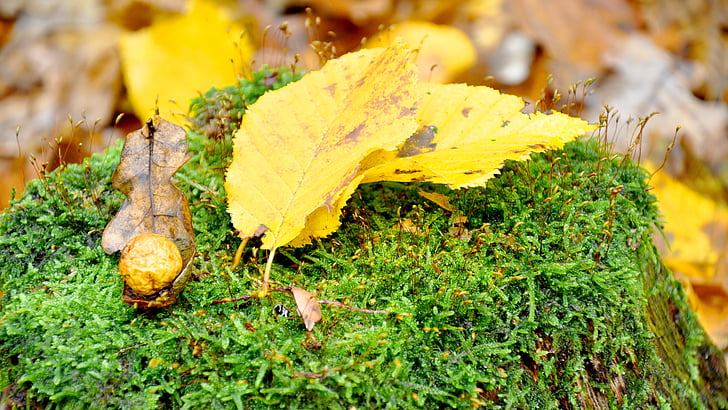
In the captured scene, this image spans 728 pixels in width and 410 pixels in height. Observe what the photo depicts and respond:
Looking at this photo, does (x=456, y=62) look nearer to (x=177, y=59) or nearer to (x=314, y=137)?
(x=177, y=59)

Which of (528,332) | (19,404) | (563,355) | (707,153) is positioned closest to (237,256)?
(19,404)

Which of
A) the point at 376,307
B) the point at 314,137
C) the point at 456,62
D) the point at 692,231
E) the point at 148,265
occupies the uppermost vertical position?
the point at 314,137

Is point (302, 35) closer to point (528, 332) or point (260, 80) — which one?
point (260, 80)

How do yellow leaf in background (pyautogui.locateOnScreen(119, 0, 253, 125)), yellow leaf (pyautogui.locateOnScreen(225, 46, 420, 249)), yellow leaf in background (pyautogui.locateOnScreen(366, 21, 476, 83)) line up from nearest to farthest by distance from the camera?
yellow leaf (pyautogui.locateOnScreen(225, 46, 420, 249)), yellow leaf in background (pyautogui.locateOnScreen(119, 0, 253, 125)), yellow leaf in background (pyautogui.locateOnScreen(366, 21, 476, 83))

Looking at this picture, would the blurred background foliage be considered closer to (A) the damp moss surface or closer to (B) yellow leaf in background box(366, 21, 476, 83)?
(B) yellow leaf in background box(366, 21, 476, 83)

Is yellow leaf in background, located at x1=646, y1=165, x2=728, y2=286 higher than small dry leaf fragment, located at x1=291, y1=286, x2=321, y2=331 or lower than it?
lower

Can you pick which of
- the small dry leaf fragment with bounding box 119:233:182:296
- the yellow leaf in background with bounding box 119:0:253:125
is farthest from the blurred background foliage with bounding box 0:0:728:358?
the small dry leaf fragment with bounding box 119:233:182:296

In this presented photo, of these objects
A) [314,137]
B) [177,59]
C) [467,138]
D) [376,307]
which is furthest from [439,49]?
[376,307]

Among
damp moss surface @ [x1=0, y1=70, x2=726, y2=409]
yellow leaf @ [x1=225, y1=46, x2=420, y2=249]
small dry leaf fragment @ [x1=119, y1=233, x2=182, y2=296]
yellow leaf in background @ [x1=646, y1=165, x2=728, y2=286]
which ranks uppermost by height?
yellow leaf @ [x1=225, y1=46, x2=420, y2=249]
